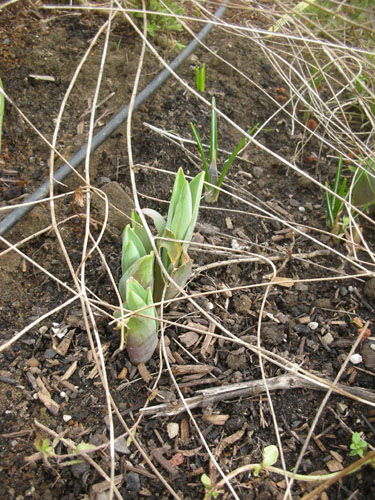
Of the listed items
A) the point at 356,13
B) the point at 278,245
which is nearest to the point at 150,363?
the point at 278,245

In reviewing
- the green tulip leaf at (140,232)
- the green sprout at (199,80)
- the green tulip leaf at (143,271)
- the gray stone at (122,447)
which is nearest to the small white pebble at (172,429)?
the gray stone at (122,447)

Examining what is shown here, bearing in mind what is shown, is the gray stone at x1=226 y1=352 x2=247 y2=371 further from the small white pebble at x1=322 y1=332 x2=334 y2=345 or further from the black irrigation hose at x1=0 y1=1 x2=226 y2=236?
the black irrigation hose at x1=0 y1=1 x2=226 y2=236

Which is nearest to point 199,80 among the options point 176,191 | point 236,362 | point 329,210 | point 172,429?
point 329,210

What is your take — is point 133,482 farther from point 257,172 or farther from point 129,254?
point 257,172

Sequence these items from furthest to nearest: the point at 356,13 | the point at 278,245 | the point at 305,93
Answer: the point at 356,13, the point at 305,93, the point at 278,245

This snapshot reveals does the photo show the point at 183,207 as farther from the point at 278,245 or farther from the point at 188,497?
the point at 188,497

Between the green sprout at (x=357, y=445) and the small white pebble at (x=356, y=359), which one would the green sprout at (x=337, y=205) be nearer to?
the small white pebble at (x=356, y=359)
